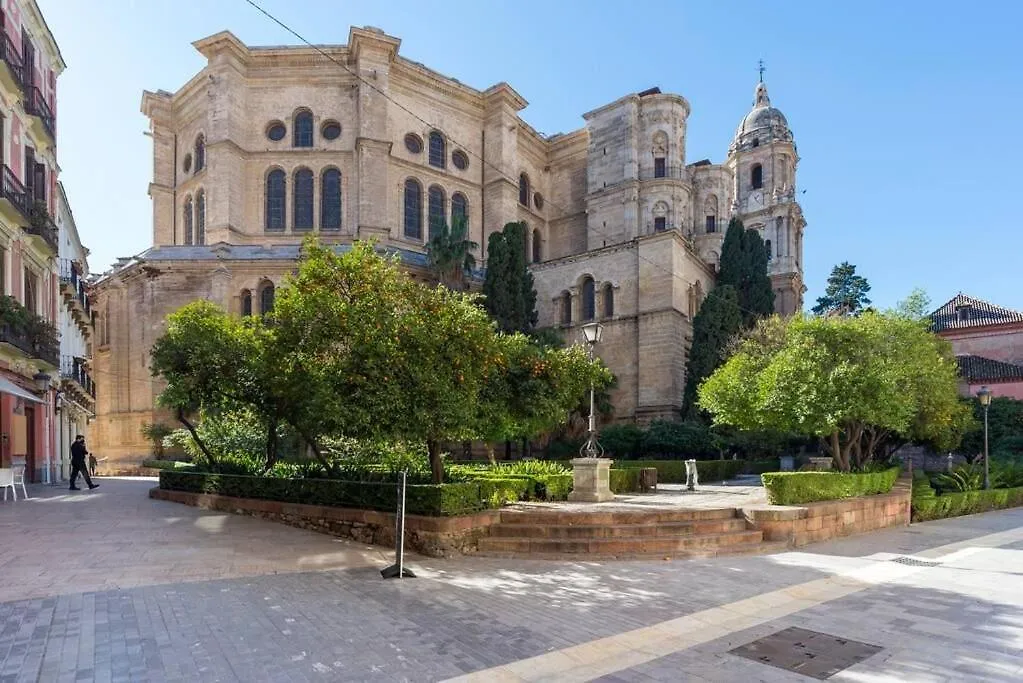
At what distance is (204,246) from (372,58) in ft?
48.0

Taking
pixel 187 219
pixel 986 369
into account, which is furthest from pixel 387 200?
pixel 986 369

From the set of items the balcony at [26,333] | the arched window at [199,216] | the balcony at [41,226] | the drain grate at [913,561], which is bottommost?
the drain grate at [913,561]

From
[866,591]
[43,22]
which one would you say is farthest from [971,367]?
[43,22]

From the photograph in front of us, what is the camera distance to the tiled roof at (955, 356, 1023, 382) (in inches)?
1323

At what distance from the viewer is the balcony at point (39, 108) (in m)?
18.4

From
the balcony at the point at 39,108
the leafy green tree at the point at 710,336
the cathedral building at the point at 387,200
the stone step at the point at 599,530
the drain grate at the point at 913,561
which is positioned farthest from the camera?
the cathedral building at the point at 387,200

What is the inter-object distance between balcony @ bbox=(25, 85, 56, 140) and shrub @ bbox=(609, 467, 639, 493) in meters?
19.6

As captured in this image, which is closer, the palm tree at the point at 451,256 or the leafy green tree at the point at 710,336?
the leafy green tree at the point at 710,336

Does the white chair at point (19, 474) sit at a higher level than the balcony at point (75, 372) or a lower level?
lower

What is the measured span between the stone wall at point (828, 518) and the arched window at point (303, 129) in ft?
117

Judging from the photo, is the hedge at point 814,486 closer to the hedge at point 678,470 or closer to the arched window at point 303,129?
the hedge at point 678,470

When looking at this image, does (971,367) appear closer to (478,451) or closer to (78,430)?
(478,451)

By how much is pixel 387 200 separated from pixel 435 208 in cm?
406

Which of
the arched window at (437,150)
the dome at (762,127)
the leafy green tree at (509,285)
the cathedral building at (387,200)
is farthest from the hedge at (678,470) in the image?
the dome at (762,127)
